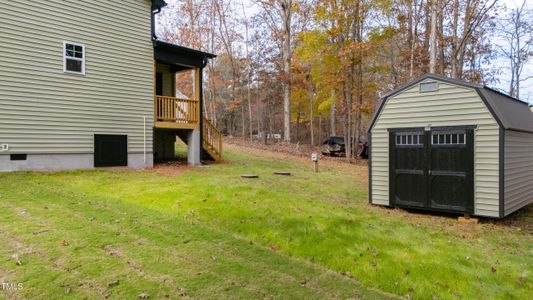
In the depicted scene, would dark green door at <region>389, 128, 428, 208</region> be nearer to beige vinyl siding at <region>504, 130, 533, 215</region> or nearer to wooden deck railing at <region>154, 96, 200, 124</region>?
beige vinyl siding at <region>504, 130, 533, 215</region>

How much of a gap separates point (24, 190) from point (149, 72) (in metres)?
6.49

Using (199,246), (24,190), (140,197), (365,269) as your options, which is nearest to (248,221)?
(199,246)

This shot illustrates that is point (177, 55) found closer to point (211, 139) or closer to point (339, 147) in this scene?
point (211, 139)

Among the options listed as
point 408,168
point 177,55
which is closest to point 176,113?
point 177,55

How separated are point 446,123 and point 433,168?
0.99m

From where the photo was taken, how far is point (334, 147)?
926 inches

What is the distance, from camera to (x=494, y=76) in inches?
875

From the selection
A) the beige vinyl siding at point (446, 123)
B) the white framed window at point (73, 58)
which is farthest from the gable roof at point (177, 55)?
the beige vinyl siding at point (446, 123)

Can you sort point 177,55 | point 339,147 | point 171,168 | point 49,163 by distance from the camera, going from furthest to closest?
point 339,147 < point 177,55 < point 171,168 < point 49,163

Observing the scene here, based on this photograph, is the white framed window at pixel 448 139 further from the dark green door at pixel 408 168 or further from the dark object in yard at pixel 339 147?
the dark object in yard at pixel 339 147

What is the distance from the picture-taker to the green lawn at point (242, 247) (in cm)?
403

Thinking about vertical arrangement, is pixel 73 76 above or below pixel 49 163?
above

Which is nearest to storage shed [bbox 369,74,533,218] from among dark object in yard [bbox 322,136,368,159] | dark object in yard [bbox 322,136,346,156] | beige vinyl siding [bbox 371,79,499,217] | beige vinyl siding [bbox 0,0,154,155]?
beige vinyl siding [bbox 371,79,499,217]

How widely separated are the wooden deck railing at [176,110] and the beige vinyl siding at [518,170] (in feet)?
34.6
